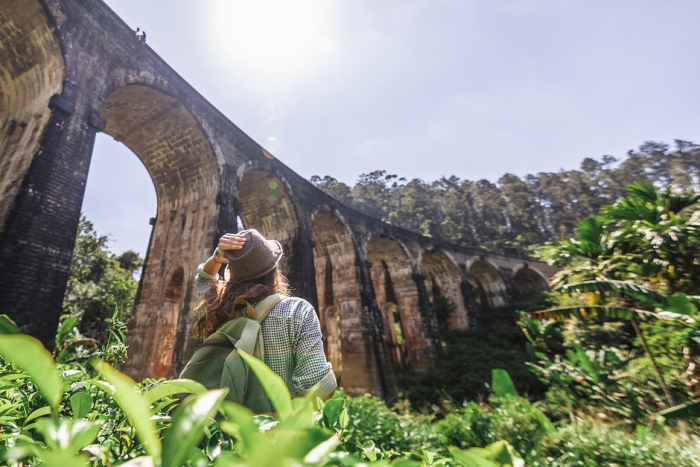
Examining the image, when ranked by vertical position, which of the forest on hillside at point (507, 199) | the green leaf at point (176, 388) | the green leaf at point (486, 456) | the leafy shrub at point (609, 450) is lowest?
the leafy shrub at point (609, 450)

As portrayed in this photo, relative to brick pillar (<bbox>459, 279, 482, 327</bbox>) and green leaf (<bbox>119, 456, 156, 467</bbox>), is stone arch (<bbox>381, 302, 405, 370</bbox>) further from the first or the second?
green leaf (<bbox>119, 456, 156, 467</bbox>)

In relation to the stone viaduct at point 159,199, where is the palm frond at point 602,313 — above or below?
below

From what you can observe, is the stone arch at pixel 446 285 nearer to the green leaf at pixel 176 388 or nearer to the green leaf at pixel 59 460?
the green leaf at pixel 176 388

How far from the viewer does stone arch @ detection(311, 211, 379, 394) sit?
11.3m

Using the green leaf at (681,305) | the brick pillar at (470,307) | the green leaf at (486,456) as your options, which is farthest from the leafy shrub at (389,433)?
the brick pillar at (470,307)

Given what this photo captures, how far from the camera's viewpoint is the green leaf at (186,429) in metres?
0.34

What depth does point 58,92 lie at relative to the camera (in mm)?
5055

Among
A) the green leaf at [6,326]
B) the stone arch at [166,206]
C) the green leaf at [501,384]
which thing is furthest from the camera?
the stone arch at [166,206]

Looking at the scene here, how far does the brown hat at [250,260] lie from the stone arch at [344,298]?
30.2 ft

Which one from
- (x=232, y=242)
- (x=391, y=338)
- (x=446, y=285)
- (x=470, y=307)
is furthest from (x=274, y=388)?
(x=446, y=285)

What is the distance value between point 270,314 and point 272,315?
11 millimetres

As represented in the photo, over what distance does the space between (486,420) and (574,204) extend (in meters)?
43.4

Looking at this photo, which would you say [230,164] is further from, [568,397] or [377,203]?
[377,203]

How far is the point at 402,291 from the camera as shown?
15742 millimetres
